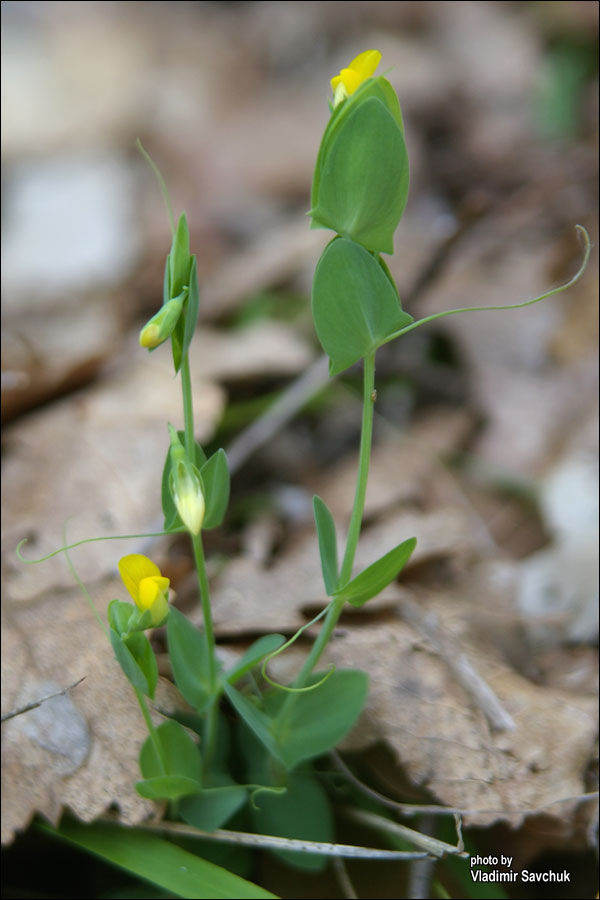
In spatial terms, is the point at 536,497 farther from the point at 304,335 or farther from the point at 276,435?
the point at 304,335

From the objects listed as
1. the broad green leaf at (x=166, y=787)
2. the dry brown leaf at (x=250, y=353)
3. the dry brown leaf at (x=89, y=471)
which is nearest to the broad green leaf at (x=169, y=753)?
the broad green leaf at (x=166, y=787)

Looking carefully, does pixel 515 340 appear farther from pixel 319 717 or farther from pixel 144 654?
pixel 144 654

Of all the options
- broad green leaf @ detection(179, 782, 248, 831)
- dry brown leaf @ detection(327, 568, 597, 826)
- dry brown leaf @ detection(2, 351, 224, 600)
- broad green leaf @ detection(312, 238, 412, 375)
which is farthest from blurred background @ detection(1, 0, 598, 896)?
broad green leaf @ detection(312, 238, 412, 375)

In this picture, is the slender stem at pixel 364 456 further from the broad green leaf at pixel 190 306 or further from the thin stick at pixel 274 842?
the thin stick at pixel 274 842

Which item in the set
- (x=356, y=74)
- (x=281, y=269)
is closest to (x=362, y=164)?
(x=356, y=74)

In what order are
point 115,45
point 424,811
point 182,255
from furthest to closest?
Result: point 115,45 < point 424,811 < point 182,255

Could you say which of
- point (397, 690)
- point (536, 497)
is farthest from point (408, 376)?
point (397, 690)
